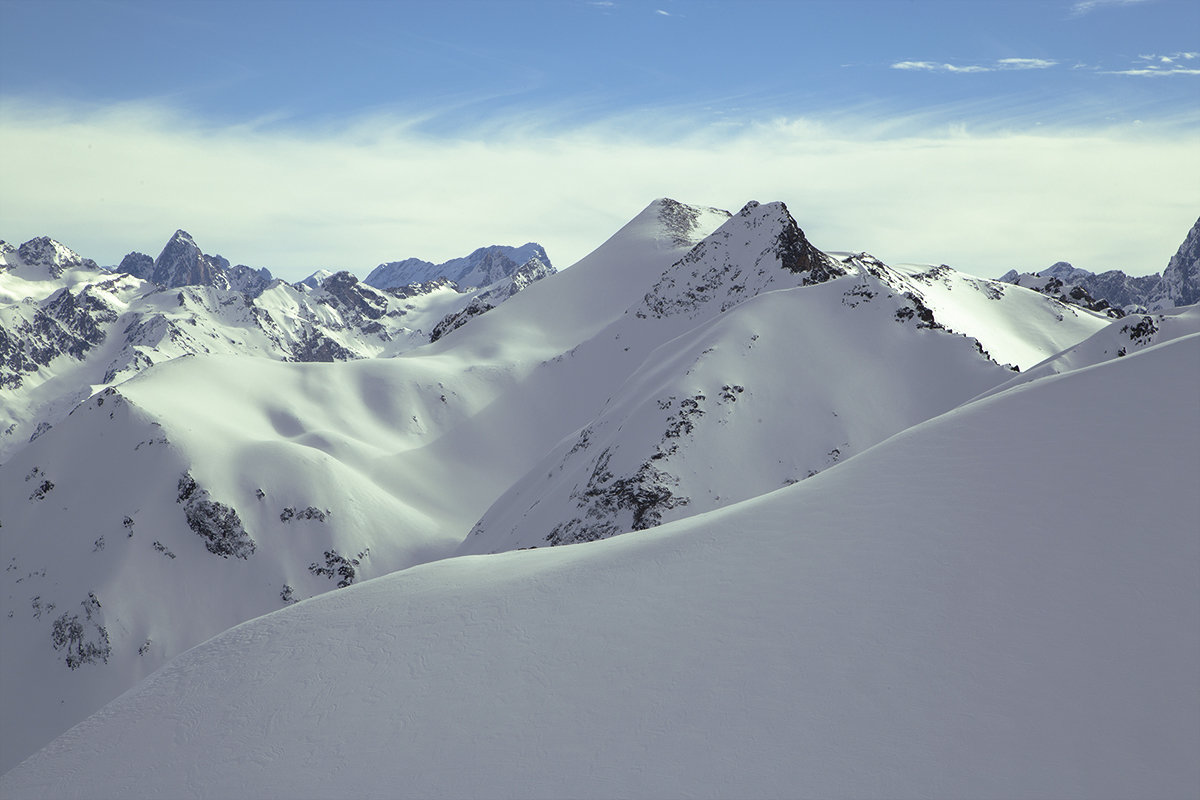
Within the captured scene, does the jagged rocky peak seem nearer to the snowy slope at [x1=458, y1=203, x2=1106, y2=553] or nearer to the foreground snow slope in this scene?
the snowy slope at [x1=458, y1=203, x2=1106, y2=553]

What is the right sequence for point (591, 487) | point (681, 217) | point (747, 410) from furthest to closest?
point (681, 217)
point (747, 410)
point (591, 487)

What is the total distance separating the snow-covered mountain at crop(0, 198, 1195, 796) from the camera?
17.7 metres

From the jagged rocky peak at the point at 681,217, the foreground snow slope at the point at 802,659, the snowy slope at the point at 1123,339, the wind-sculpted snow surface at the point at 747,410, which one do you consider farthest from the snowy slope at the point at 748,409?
the jagged rocky peak at the point at 681,217

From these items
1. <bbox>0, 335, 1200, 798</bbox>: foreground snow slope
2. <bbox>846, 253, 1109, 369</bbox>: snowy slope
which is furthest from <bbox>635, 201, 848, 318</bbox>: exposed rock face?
<bbox>0, 335, 1200, 798</bbox>: foreground snow slope

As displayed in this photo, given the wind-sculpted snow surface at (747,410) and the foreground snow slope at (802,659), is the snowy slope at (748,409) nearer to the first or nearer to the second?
the wind-sculpted snow surface at (747,410)

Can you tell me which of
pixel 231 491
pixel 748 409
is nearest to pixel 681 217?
pixel 231 491

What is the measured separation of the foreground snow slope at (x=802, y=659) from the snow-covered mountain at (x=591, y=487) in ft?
0.42

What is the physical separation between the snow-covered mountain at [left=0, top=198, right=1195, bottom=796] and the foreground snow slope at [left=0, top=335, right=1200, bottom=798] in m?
0.13

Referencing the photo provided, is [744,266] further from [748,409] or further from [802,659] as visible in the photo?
[802,659]

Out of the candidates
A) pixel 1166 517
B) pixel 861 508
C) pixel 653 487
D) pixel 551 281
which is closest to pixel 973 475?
pixel 861 508

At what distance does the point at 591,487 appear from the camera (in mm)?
60688

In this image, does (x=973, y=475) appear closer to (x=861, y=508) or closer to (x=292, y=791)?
(x=861, y=508)

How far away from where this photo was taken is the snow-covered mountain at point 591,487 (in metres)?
17.7

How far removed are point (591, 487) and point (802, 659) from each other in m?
44.6
